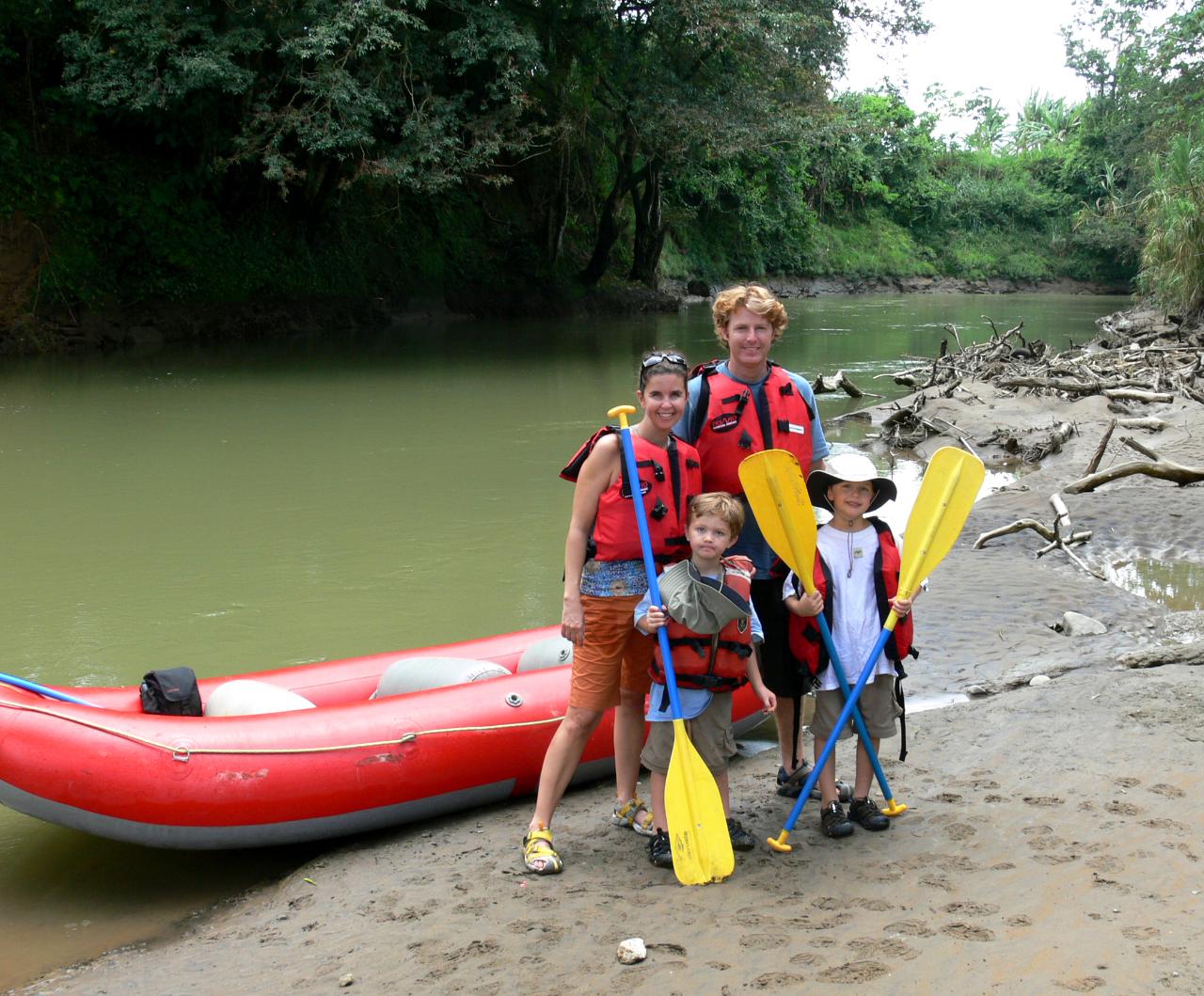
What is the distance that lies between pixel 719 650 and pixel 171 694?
1.80 meters

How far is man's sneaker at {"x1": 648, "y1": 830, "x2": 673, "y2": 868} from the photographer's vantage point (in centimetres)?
305

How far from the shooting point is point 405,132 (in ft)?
47.0

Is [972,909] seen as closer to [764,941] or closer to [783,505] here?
[764,941]

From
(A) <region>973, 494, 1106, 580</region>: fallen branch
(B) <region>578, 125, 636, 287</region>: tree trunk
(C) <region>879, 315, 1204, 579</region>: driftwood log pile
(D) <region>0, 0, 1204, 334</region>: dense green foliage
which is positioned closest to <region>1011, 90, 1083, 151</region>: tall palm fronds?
(D) <region>0, 0, 1204, 334</region>: dense green foliage

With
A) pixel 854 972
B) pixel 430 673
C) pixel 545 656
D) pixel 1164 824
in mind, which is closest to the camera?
pixel 854 972

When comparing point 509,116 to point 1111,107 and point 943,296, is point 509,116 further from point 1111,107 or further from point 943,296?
point 1111,107

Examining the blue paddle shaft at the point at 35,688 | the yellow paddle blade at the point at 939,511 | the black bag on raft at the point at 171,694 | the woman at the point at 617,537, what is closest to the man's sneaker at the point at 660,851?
the woman at the point at 617,537

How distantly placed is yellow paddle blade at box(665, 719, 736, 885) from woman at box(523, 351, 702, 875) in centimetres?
32

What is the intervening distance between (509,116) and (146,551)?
969 centimetres

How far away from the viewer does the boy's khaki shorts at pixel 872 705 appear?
3.10 meters

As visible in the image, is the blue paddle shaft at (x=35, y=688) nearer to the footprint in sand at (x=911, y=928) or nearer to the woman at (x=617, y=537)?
the woman at (x=617, y=537)

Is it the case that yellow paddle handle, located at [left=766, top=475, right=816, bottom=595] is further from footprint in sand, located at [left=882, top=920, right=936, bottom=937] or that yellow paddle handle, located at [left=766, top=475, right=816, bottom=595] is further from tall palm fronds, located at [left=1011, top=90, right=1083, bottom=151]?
tall palm fronds, located at [left=1011, top=90, right=1083, bottom=151]

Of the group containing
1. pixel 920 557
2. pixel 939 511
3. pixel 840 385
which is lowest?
pixel 840 385

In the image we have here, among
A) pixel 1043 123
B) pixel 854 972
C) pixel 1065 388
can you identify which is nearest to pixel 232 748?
pixel 854 972
